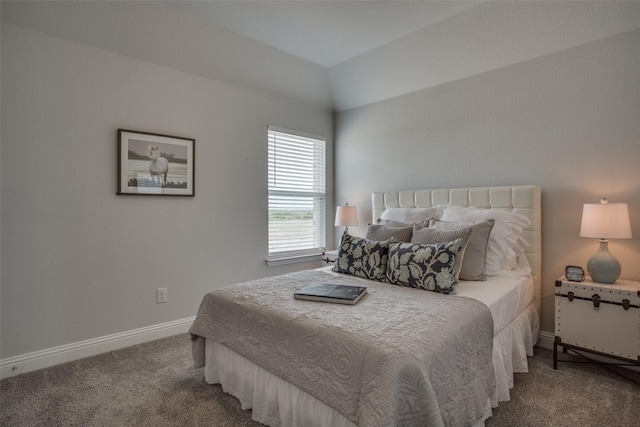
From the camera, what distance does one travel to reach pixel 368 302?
1.77 metres

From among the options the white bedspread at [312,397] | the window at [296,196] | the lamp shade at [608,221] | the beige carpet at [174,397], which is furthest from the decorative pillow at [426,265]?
the window at [296,196]

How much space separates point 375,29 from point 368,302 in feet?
7.81

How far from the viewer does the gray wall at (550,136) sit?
2346 millimetres

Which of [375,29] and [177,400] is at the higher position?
[375,29]

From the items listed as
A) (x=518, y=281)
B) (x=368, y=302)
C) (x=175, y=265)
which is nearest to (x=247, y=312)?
(x=368, y=302)

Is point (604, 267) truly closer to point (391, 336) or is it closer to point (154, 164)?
point (391, 336)

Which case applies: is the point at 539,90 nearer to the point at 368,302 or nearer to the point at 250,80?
the point at 368,302

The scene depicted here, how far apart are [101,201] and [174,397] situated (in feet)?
5.21

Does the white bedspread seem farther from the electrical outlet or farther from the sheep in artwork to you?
the sheep in artwork

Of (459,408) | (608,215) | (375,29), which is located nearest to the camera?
(459,408)

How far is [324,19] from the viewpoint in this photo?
2721mm

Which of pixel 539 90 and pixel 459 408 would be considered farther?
pixel 539 90

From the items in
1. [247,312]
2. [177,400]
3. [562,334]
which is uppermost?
[247,312]

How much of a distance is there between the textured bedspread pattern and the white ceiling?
7.06ft
